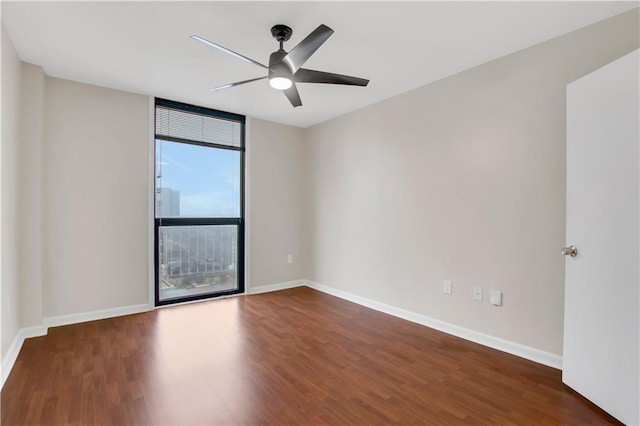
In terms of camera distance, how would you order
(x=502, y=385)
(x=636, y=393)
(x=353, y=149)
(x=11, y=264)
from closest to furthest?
(x=636, y=393) → (x=502, y=385) → (x=11, y=264) → (x=353, y=149)

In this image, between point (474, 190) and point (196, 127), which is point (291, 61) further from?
point (196, 127)

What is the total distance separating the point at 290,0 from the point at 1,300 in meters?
2.85

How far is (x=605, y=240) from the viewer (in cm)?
182

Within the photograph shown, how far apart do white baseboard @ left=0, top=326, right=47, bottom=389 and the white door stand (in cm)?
374

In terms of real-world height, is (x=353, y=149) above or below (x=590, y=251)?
above

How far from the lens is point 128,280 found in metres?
3.49

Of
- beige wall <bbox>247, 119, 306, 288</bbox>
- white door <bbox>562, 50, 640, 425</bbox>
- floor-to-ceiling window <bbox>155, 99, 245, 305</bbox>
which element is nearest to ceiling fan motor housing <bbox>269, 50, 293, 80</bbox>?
white door <bbox>562, 50, 640, 425</bbox>

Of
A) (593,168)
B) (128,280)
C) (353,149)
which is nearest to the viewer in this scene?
(593,168)

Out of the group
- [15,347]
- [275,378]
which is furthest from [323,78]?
[15,347]

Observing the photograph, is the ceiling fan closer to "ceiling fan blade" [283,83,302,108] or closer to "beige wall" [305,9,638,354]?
"ceiling fan blade" [283,83,302,108]

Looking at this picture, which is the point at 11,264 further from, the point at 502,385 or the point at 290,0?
the point at 502,385

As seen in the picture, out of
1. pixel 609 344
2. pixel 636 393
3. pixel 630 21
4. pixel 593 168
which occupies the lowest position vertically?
pixel 636 393

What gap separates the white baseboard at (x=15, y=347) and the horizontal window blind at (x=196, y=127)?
230 centimetres

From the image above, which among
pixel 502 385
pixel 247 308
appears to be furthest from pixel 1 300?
pixel 502 385
